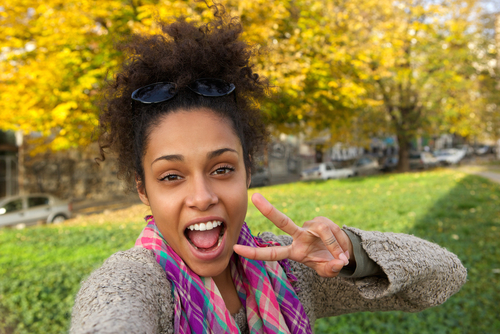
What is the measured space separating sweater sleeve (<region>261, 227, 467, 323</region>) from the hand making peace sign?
0.21m

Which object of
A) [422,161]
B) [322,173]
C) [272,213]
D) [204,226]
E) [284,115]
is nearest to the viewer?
[272,213]

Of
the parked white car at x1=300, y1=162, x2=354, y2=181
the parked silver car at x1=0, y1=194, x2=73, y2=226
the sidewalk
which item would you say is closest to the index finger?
the parked silver car at x1=0, y1=194, x2=73, y2=226

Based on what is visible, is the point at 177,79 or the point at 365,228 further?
the point at 365,228

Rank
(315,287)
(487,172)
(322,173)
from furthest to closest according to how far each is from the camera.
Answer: (322,173)
(487,172)
(315,287)

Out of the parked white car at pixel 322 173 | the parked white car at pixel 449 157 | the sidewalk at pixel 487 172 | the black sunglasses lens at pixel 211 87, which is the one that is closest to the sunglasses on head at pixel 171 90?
the black sunglasses lens at pixel 211 87

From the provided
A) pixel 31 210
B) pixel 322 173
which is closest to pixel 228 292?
pixel 31 210

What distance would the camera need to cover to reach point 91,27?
834 cm

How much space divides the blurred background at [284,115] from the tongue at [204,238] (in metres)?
0.77

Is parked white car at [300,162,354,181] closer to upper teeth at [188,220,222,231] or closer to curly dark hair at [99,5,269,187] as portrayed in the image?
curly dark hair at [99,5,269,187]

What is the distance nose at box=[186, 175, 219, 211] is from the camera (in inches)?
47.5

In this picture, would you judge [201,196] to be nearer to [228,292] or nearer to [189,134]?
[189,134]

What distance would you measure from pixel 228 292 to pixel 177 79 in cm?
84

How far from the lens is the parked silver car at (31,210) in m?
11.5

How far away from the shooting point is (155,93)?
135 cm
